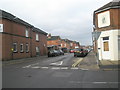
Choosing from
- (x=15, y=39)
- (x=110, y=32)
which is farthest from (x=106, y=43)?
(x=15, y=39)

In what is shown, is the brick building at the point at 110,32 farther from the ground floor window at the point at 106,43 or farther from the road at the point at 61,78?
the road at the point at 61,78

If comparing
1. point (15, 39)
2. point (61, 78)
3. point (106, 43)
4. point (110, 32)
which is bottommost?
point (61, 78)

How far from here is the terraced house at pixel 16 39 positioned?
22.4 meters

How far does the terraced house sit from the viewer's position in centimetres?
2238

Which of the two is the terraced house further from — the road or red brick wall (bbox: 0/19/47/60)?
the road

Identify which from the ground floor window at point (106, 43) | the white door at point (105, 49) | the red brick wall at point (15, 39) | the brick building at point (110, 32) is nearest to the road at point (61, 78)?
the brick building at point (110, 32)

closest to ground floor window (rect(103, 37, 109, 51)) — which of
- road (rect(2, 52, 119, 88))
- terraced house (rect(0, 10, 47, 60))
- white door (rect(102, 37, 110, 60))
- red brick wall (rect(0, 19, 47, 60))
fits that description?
white door (rect(102, 37, 110, 60))

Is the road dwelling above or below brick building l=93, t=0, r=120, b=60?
below

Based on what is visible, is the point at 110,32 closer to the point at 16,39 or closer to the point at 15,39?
the point at 15,39

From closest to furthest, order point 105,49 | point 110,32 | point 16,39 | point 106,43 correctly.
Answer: point 110,32
point 106,43
point 105,49
point 16,39

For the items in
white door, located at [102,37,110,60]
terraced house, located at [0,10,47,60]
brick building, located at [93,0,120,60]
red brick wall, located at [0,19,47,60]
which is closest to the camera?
brick building, located at [93,0,120,60]

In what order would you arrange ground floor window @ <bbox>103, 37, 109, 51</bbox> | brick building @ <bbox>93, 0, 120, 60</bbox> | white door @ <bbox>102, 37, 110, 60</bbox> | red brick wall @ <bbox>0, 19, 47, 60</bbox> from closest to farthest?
brick building @ <bbox>93, 0, 120, 60</bbox> → white door @ <bbox>102, 37, 110, 60</bbox> → ground floor window @ <bbox>103, 37, 109, 51</bbox> → red brick wall @ <bbox>0, 19, 47, 60</bbox>

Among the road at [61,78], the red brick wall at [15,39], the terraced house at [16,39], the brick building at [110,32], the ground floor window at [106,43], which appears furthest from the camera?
the red brick wall at [15,39]

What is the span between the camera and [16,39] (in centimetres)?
2595
